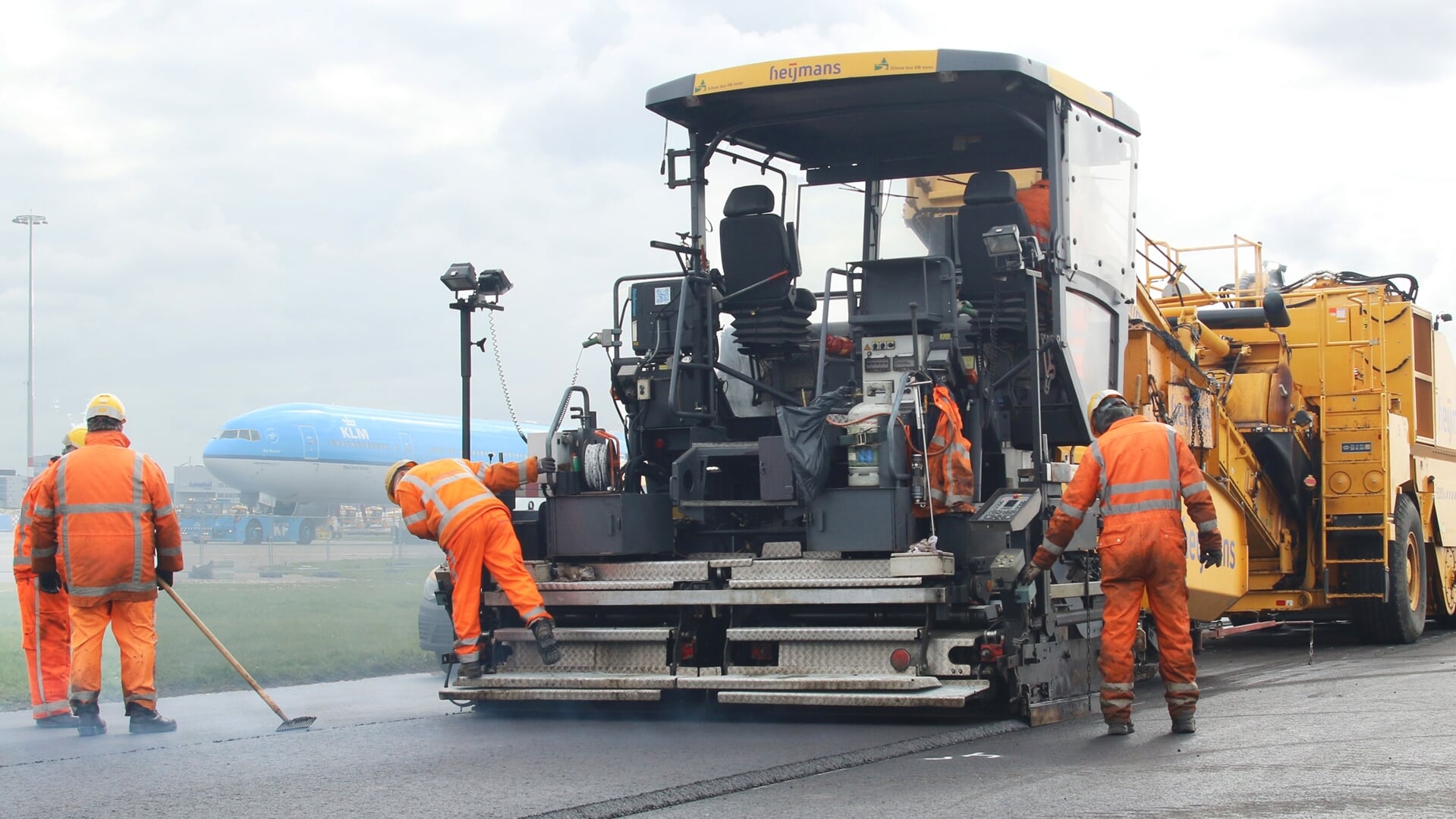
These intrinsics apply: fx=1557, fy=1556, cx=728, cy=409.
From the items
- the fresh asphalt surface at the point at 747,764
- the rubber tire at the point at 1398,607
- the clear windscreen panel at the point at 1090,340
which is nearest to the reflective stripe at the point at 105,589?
the fresh asphalt surface at the point at 747,764

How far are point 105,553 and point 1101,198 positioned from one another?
5.50 m

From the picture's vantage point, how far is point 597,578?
311 inches

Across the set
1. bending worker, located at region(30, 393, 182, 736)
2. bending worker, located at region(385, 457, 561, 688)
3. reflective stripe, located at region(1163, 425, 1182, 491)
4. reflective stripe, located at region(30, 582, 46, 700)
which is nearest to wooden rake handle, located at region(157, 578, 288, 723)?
bending worker, located at region(30, 393, 182, 736)

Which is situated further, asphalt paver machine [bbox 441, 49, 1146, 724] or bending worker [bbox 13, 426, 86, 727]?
bending worker [bbox 13, 426, 86, 727]

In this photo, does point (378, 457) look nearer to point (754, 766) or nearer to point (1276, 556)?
point (1276, 556)

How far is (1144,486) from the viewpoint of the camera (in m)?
7.00

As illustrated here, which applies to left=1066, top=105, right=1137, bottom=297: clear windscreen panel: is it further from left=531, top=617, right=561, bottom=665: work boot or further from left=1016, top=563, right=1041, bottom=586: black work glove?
left=531, top=617, right=561, bottom=665: work boot

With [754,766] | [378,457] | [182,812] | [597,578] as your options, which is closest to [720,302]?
[597,578]

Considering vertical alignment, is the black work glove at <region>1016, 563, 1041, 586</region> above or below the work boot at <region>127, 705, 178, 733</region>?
above

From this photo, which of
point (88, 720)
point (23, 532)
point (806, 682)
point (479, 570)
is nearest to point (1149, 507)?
point (806, 682)

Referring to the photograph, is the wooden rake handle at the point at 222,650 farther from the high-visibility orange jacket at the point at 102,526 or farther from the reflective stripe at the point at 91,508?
the reflective stripe at the point at 91,508

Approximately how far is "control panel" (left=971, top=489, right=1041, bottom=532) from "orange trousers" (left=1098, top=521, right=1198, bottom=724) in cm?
40

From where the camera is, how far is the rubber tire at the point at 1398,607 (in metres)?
12.1

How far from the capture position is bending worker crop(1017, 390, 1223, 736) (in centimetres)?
683
